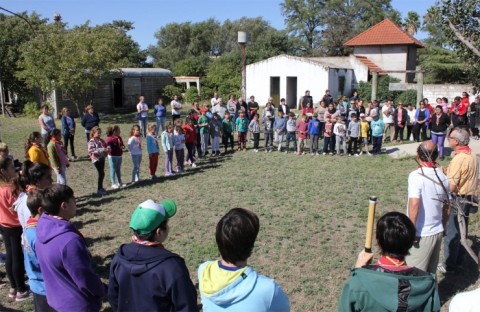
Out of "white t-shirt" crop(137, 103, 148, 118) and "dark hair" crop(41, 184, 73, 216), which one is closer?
"dark hair" crop(41, 184, 73, 216)

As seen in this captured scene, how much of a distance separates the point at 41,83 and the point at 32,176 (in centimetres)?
1918

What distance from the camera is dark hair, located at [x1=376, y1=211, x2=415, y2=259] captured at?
2.70 meters

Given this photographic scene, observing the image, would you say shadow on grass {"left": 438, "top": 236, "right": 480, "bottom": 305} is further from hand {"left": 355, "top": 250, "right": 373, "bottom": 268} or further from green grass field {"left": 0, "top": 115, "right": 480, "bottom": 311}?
hand {"left": 355, "top": 250, "right": 373, "bottom": 268}

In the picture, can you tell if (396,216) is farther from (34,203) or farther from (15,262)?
(15,262)

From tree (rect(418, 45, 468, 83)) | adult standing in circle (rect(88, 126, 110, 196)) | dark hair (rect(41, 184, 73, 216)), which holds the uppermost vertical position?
tree (rect(418, 45, 468, 83))

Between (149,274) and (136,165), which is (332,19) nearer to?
(136,165)

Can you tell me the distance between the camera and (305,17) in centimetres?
5959

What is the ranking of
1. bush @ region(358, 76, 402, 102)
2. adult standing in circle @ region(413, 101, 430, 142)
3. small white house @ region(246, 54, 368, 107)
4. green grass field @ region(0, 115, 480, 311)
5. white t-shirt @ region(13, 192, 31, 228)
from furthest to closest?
Answer: bush @ region(358, 76, 402, 102) < small white house @ region(246, 54, 368, 107) < adult standing in circle @ region(413, 101, 430, 142) < green grass field @ region(0, 115, 480, 311) < white t-shirt @ region(13, 192, 31, 228)

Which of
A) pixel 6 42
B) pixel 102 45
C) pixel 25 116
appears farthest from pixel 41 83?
pixel 6 42

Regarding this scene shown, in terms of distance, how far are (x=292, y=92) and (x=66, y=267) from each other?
96.5ft

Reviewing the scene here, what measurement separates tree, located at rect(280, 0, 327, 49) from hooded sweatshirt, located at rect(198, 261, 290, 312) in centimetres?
5894

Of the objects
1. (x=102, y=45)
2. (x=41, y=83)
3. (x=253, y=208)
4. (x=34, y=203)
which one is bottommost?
(x=253, y=208)

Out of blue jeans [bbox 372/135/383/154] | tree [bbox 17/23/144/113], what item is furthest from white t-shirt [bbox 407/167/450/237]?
tree [bbox 17/23/144/113]

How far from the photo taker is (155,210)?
2.82 meters
